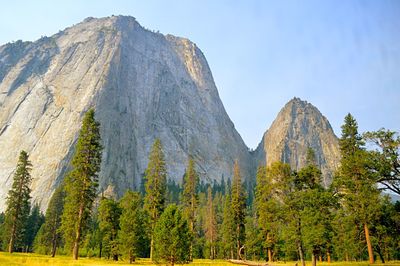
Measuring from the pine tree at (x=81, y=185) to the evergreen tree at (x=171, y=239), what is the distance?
42.3ft

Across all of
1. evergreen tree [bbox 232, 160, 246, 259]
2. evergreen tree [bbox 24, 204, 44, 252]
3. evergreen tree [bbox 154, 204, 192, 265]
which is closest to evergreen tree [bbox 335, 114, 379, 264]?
evergreen tree [bbox 154, 204, 192, 265]

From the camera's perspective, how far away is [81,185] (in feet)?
133

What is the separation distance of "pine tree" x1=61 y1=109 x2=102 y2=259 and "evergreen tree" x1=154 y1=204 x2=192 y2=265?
12.9m

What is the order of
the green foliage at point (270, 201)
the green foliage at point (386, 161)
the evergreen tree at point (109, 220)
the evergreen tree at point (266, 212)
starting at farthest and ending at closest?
the evergreen tree at point (109, 220), the evergreen tree at point (266, 212), the green foliage at point (270, 201), the green foliage at point (386, 161)

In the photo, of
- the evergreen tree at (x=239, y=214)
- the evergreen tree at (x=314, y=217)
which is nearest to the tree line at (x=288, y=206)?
the evergreen tree at (x=314, y=217)

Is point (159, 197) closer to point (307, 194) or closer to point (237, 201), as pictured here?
point (237, 201)

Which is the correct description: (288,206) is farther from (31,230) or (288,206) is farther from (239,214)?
(31,230)

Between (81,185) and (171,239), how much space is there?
1574 cm

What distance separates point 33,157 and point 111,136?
38119 mm

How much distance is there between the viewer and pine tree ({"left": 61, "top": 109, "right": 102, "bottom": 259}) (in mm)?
40156

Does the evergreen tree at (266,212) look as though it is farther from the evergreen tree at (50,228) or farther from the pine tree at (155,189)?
the evergreen tree at (50,228)

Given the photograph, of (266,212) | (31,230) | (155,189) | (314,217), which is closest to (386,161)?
(314,217)

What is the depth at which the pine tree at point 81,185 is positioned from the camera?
40.2 meters

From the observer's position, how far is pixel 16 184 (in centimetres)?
5547
